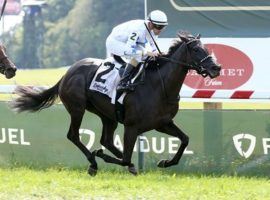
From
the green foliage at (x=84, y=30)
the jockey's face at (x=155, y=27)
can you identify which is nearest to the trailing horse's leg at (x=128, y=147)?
the jockey's face at (x=155, y=27)

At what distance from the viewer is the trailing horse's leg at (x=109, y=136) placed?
9.39 meters

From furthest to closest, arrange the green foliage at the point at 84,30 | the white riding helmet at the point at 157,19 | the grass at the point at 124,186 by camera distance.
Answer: the green foliage at the point at 84,30 → the white riding helmet at the point at 157,19 → the grass at the point at 124,186

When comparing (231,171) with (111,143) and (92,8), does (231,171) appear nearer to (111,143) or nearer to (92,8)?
(111,143)

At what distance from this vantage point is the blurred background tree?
58.5m

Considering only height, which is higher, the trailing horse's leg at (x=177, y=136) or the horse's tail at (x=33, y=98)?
the horse's tail at (x=33, y=98)

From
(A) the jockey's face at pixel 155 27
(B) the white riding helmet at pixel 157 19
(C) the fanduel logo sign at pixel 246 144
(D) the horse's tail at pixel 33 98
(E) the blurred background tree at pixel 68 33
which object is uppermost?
(B) the white riding helmet at pixel 157 19

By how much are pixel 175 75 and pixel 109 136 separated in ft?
4.01

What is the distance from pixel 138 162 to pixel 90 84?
4.12 ft

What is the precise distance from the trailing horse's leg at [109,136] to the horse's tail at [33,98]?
79 cm

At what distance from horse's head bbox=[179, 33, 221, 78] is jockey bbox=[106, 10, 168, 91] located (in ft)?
1.19

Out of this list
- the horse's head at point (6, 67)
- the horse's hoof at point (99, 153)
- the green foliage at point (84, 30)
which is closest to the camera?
the horse's head at point (6, 67)

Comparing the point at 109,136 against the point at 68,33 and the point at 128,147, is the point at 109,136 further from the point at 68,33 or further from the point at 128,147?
the point at 68,33

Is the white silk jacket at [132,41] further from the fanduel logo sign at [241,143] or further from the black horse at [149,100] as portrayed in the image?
the fanduel logo sign at [241,143]

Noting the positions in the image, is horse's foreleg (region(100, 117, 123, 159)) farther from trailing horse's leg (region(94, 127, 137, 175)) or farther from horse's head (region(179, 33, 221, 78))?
horse's head (region(179, 33, 221, 78))
